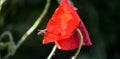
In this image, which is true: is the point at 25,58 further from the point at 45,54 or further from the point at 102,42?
the point at 102,42

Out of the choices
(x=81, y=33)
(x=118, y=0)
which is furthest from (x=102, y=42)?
(x=81, y=33)

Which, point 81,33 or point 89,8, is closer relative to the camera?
point 81,33

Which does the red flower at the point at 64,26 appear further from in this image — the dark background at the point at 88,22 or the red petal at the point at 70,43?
the dark background at the point at 88,22

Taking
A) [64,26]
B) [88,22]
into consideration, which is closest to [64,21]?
[64,26]

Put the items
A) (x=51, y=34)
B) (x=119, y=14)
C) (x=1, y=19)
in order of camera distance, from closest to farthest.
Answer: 1. (x=51, y=34)
2. (x=1, y=19)
3. (x=119, y=14)

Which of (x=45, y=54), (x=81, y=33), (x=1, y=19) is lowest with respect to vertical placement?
(x=45, y=54)

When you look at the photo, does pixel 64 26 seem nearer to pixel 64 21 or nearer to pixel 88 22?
pixel 64 21

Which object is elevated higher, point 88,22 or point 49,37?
point 49,37

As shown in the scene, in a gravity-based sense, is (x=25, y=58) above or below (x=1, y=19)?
below
